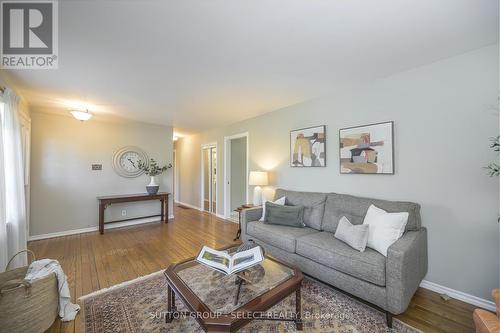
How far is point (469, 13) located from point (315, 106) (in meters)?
1.87

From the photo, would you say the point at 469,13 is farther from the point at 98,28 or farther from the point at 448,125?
the point at 98,28

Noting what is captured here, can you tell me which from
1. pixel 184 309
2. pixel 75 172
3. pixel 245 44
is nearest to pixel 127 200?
pixel 75 172

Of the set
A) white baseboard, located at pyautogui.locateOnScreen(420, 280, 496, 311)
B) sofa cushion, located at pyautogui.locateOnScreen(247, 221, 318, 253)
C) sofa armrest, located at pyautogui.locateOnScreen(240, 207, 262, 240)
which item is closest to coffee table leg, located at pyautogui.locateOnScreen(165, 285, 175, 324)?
sofa cushion, located at pyautogui.locateOnScreen(247, 221, 318, 253)

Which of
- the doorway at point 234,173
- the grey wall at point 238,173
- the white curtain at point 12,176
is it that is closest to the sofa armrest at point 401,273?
the doorway at point 234,173

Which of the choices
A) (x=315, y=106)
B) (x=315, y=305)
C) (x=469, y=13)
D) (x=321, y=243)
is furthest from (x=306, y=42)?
(x=315, y=305)

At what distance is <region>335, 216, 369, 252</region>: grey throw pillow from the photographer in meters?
1.95

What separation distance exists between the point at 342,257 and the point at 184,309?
153 cm

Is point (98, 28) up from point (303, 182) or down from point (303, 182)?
up

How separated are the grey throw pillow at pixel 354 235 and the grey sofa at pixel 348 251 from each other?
0.16 feet

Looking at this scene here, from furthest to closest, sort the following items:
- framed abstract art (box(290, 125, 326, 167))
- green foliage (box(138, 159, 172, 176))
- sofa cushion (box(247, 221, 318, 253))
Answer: green foliage (box(138, 159, 172, 176))
framed abstract art (box(290, 125, 326, 167))
sofa cushion (box(247, 221, 318, 253))

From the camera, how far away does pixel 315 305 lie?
1.91 m

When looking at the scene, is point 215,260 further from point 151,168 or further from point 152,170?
point 151,168

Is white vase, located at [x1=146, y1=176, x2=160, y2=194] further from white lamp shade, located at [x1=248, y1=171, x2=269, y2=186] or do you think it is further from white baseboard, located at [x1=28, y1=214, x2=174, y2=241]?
white lamp shade, located at [x1=248, y1=171, x2=269, y2=186]

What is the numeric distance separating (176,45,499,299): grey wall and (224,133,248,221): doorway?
2970mm
